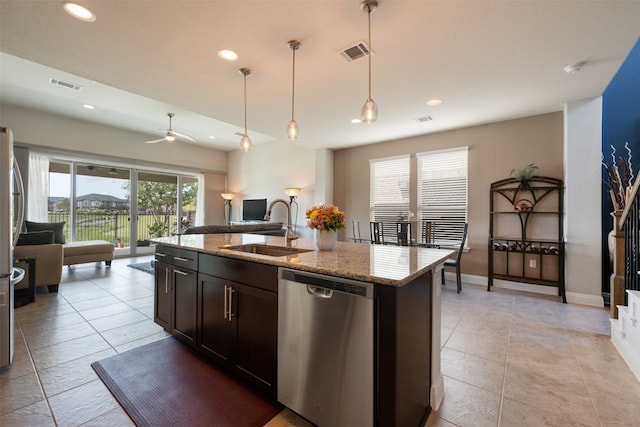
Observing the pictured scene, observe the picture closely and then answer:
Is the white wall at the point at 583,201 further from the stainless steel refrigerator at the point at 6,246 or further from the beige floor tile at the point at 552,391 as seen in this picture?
the stainless steel refrigerator at the point at 6,246

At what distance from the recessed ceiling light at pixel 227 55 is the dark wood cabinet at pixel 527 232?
4114mm

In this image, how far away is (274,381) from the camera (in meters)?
1.61

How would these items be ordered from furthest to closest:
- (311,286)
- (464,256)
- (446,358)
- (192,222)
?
(192,222), (464,256), (446,358), (311,286)

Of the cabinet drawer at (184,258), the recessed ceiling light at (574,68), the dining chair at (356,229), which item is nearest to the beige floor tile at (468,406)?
the cabinet drawer at (184,258)

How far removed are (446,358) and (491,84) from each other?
2904 millimetres

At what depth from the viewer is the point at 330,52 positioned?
2.46 meters

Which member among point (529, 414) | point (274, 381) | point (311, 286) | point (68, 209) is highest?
point (68, 209)

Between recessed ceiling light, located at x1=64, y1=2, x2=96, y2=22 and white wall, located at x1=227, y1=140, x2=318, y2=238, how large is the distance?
402cm

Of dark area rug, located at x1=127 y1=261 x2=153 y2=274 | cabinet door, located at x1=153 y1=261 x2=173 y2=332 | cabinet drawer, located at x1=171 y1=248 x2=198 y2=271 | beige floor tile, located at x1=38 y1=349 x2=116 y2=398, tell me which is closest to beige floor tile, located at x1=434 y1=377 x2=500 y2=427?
cabinet drawer, located at x1=171 y1=248 x2=198 y2=271

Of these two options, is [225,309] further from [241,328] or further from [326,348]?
[326,348]

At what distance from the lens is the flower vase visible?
204 cm

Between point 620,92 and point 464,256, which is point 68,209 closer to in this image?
point 464,256

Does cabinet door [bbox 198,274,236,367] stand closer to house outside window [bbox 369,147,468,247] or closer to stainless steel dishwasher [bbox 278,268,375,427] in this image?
stainless steel dishwasher [bbox 278,268,375,427]

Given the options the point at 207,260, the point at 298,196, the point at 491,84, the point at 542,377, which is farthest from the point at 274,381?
the point at 298,196
